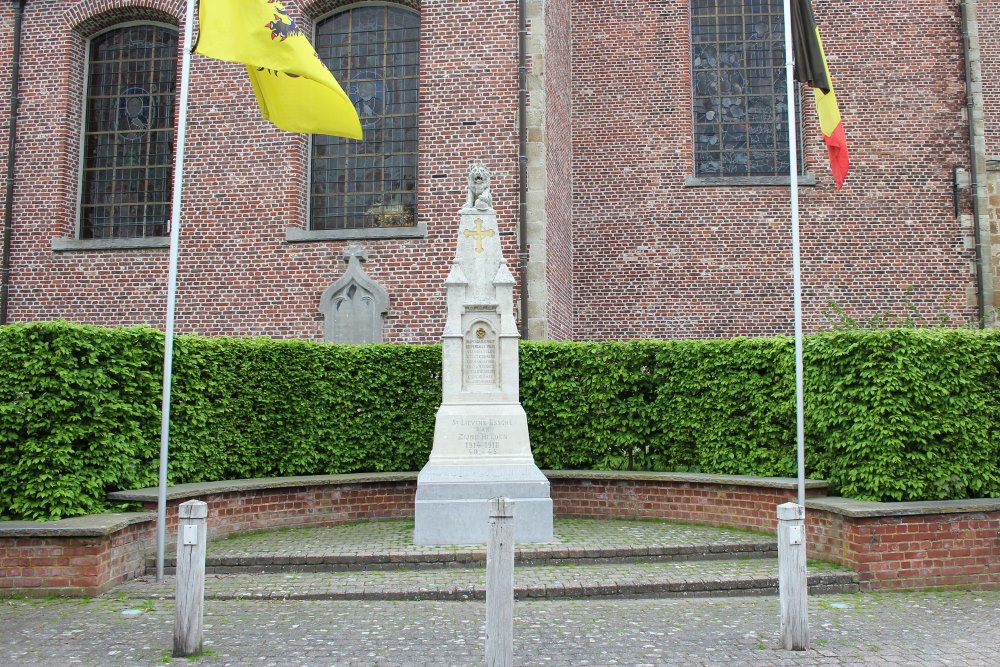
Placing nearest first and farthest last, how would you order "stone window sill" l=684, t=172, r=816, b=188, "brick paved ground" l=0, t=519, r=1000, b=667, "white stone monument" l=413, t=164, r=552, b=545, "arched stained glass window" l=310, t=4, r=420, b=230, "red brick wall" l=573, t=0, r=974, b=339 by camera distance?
"brick paved ground" l=0, t=519, r=1000, b=667 → "white stone monument" l=413, t=164, r=552, b=545 → "arched stained glass window" l=310, t=4, r=420, b=230 → "red brick wall" l=573, t=0, r=974, b=339 → "stone window sill" l=684, t=172, r=816, b=188

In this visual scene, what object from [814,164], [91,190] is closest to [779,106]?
[814,164]

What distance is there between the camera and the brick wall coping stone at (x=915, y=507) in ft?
24.2

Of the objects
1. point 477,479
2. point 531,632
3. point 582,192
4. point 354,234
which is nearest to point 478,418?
point 477,479

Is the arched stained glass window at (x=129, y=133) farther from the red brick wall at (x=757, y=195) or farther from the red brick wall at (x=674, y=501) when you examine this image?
the red brick wall at (x=674, y=501)

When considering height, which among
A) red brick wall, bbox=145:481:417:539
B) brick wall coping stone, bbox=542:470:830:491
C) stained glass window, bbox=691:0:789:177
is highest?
stained glass window, bbox=691:0:789:177

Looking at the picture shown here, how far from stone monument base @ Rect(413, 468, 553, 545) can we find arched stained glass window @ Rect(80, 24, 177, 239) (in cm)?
898

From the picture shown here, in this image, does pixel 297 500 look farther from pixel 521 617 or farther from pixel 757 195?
pixel 757 195

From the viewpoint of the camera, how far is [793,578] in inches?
213

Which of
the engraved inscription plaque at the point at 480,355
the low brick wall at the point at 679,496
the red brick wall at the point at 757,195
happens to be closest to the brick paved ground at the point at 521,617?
the low brick wall at the point at 679,496

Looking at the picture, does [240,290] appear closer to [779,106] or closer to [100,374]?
[100,374]

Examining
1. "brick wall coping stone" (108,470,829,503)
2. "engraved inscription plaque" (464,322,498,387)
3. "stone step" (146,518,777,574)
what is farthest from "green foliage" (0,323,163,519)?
"engraved inscription plaque" (464,322,498,387)

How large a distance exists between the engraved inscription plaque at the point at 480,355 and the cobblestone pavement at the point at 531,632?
2860 mm

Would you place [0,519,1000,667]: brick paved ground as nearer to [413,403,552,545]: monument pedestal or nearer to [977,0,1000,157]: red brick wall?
[413,403,552,545]: monument pedestal

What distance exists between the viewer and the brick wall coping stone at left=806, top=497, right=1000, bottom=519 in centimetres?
737
